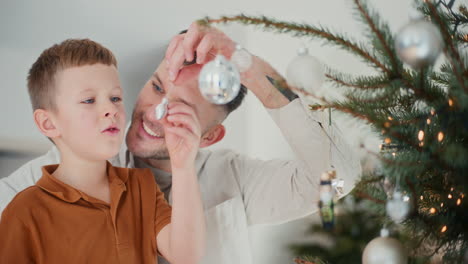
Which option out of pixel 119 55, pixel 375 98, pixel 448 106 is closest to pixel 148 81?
pixel 119 55

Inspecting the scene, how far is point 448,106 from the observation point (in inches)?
29.2

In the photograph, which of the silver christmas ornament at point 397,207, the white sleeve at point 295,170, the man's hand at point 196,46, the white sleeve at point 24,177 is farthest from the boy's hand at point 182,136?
the silver christmas ornament at point 397,207

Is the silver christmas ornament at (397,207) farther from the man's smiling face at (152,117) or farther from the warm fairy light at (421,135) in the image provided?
the man's smiling face at (152,117)

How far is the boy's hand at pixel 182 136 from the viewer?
3.72 ft

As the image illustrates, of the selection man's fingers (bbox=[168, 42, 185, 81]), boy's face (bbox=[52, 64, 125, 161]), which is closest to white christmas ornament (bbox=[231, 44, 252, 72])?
man's fingers (bbox=[168, 42, 185, 81])

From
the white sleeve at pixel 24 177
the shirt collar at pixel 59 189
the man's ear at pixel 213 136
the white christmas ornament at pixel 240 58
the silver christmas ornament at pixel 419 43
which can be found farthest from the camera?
the man's ear at pixel 213 136

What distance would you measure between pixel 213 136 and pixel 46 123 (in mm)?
511

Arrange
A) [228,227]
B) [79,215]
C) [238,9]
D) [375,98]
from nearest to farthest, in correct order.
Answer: [375,98], [79,215], [228,227], [238,9]

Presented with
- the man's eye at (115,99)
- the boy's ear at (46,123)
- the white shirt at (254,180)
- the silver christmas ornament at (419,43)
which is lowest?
the white shirt at (254,180)

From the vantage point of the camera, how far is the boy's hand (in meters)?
1.13

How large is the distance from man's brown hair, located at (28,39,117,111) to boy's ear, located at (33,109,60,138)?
0.02 meters

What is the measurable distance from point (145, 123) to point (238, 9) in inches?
20.9

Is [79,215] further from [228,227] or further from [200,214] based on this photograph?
[228,227]

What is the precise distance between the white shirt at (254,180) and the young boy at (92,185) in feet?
0.55
